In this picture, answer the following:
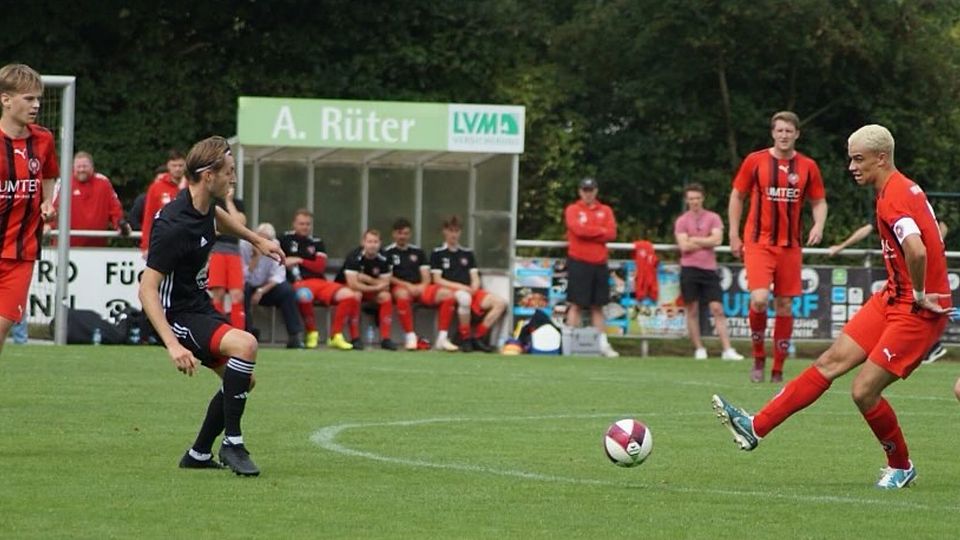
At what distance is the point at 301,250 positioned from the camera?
22828mm

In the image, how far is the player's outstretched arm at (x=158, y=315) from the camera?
30.2ft

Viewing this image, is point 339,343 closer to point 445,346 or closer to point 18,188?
point 445,346

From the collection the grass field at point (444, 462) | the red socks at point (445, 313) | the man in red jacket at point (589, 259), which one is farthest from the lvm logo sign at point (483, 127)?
the grass field at point (444, 462)

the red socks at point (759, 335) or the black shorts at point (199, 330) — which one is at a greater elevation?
the black shorts at point (199, 330)

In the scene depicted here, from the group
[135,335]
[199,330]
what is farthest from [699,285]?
[199,330]

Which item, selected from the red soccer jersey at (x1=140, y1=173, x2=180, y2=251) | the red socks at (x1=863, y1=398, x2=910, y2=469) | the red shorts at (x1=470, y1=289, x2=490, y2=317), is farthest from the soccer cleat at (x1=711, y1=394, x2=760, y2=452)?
the red shorts at (x1=470, y1=289, x2=490, y2=317)

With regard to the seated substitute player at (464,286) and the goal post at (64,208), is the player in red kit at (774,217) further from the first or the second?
the goal post at (64,208)

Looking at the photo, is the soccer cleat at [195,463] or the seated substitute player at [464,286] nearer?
the soccer cleat at [195,463]

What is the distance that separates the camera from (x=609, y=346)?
23406mm

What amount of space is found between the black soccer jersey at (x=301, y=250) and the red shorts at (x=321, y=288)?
117 millimetres

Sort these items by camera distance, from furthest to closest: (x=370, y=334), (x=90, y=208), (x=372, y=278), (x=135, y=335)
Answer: (x=370, y=334), (x=372, y=278), (x=90, y=208), (x=135, y=335)

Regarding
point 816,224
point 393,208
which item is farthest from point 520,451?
point 393,208

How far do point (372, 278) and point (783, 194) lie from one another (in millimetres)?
7240

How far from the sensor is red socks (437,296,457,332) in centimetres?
2303
